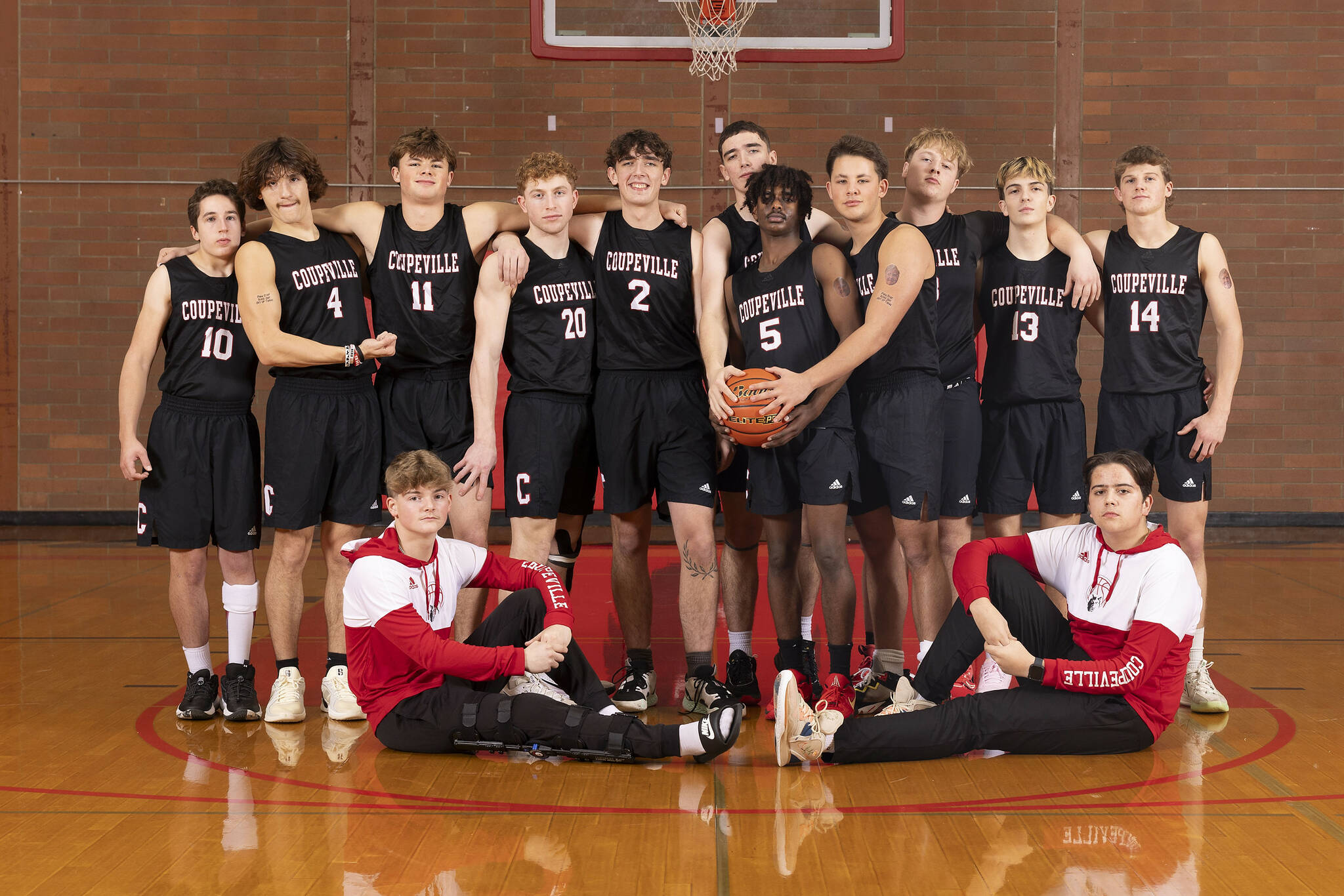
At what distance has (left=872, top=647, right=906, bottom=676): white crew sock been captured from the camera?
4.40 metres

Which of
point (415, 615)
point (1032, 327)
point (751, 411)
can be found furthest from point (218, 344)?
point (1032, 327)

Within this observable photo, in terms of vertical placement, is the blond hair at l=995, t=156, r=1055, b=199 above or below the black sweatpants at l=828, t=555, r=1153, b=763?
above

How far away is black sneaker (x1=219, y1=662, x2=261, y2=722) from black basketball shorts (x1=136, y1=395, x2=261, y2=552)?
468 millimetres

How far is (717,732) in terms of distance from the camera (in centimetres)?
352

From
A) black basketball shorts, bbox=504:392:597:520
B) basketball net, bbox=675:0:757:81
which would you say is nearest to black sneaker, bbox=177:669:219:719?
black basketball shorts, bbox=504:392:597:520

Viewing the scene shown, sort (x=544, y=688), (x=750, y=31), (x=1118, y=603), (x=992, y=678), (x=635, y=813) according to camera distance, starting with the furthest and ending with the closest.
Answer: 1. (x=750, y=31)
2. (x=992, y=678)
3. (x=544, y=688)
4. (x=1118, y=603)
5. (x=635, y=813)

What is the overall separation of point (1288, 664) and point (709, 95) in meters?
6.29

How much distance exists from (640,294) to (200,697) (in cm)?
228

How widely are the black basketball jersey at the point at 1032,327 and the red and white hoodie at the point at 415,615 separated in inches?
85.5

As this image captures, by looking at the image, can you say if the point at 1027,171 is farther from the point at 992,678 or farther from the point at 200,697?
the point at 200,697

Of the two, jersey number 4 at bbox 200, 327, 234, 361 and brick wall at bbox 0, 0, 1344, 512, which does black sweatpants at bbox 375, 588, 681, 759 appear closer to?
jersey number 4 at bbox 200, 327, 234, 361

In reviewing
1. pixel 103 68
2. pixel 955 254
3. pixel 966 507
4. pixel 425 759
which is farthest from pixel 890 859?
pixel 103 68

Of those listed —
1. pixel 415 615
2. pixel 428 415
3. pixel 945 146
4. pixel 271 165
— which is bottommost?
pixel 415 615

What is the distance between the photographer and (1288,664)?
5172 mm
